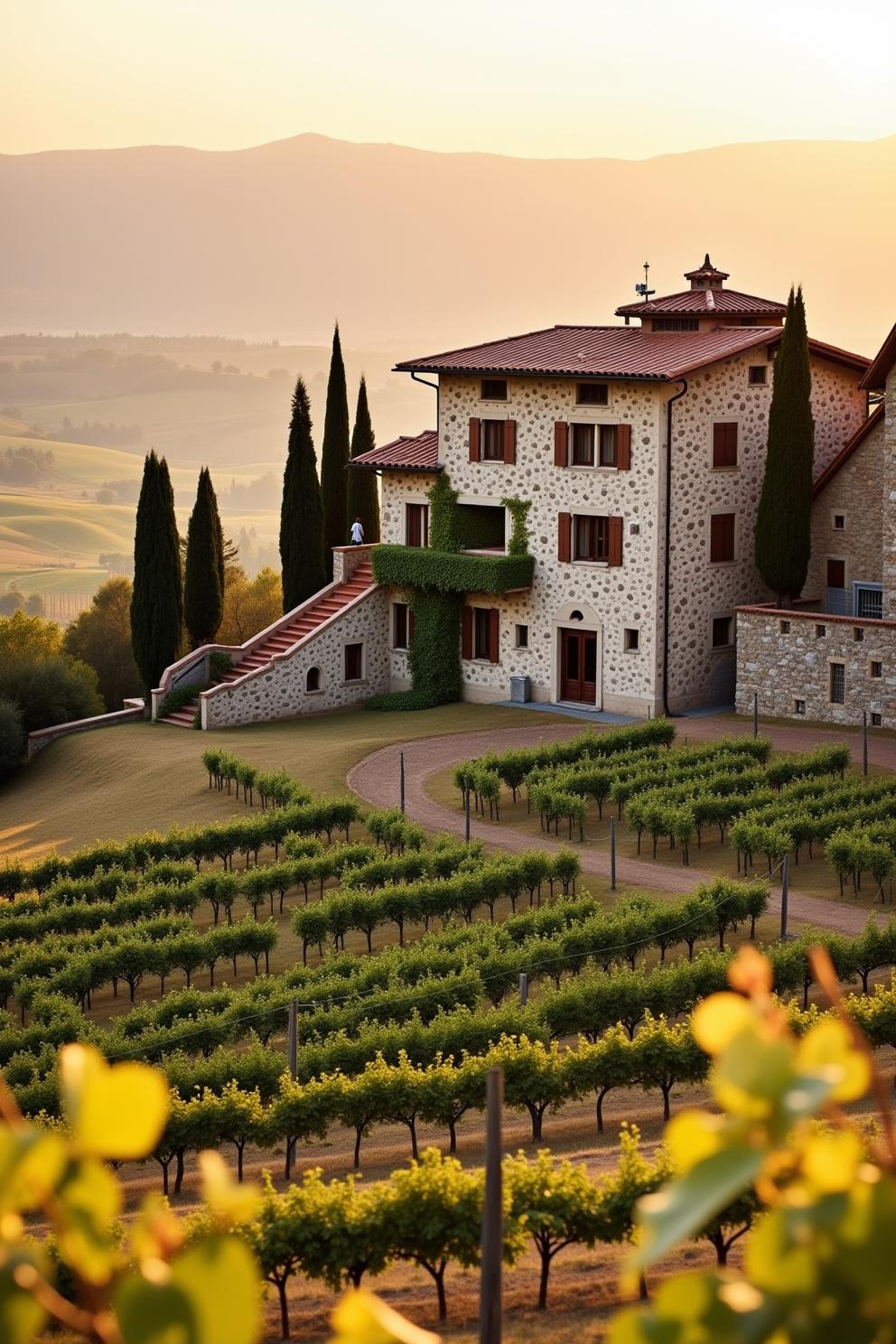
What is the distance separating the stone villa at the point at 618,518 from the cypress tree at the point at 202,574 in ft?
8.01

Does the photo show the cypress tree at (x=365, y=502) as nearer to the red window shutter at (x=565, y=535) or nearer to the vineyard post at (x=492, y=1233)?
the red window shutter at (x=565, y=535)

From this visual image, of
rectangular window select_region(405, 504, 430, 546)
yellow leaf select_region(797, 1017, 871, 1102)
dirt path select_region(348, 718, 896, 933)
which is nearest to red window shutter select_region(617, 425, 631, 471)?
dirt path select_region(348, 718, 896, 933)

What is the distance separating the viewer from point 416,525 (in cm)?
4247

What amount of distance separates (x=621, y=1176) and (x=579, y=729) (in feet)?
75.1

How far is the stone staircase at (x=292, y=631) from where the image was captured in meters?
41.3

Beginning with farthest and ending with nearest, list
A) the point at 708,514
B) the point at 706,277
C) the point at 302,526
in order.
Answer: the point at 302,526 < the point at 706,277 < the point at 708,514

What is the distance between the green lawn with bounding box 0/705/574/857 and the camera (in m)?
33.6

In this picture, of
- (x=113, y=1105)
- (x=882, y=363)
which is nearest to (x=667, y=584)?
(x=882, y=363)

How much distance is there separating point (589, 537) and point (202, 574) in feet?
34.2

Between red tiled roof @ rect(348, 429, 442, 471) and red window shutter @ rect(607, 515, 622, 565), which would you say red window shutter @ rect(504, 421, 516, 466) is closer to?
red tiled roof @ rect(348, 429, 442, 471)

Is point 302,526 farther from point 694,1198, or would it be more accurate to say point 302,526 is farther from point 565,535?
point 694,1198

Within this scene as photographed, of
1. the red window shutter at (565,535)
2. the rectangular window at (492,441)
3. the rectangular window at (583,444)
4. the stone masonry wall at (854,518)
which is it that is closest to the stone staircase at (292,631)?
the rectangular window at (492,441)

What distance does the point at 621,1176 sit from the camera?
1352 cm

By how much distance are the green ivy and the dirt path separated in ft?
14.6
